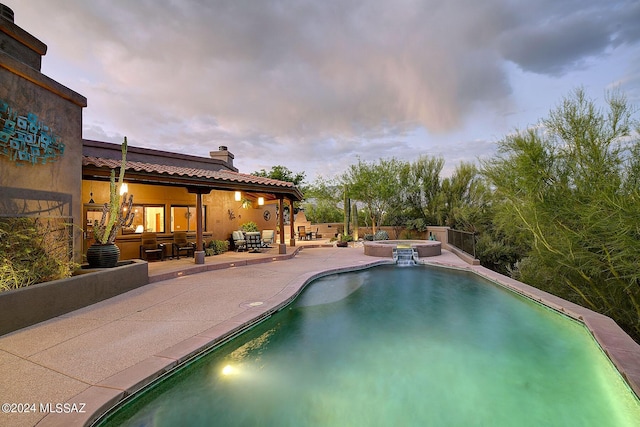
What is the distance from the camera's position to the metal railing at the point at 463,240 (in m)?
10.7

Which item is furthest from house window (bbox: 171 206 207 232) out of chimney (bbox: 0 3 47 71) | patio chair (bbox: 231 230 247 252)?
chimney (bbox: 0 3 47 71)

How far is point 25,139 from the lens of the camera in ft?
16.9

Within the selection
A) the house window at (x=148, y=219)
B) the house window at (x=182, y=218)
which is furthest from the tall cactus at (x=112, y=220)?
the house window at (x=182, y=218)

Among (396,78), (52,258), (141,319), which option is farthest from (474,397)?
(396,78)

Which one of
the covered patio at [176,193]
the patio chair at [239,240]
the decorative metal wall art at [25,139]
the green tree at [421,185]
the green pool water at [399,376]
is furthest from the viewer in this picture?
the green tree at [421,185]

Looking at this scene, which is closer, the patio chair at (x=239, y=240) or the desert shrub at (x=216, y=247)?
the desert shrub at (x=216, y=247)

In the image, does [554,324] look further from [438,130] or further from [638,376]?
[438,130]

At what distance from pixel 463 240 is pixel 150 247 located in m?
12.1

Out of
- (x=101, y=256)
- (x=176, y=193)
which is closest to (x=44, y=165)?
(x=101, y=256)

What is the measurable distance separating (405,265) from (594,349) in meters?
7.29

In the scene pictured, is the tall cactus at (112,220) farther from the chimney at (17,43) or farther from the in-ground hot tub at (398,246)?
the in-ground hot tub at (398,246)

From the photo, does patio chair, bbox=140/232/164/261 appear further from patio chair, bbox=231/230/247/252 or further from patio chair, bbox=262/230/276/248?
patio chair, bbox=262/230/276/248

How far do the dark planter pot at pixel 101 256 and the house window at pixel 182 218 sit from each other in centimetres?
521

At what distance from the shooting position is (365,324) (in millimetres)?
5355
